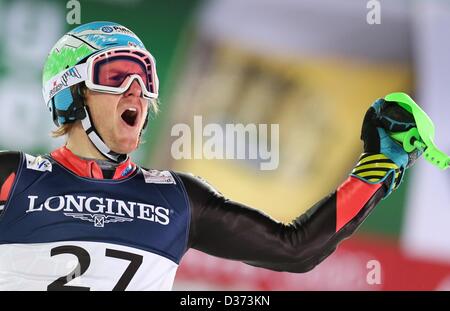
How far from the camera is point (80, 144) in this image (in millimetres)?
3371

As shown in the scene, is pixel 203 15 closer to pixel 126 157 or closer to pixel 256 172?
pixel 256 172

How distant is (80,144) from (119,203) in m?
0.32

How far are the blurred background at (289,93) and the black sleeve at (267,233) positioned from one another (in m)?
3.05

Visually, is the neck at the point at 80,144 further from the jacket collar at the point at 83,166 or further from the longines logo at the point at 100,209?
the longines logo at the point at 100,209

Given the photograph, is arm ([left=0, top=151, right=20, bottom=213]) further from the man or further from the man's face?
the man's face

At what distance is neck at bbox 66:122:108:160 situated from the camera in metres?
3.34

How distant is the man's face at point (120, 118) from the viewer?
330 centimetres

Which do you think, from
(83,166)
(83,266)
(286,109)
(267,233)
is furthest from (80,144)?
(286,109)

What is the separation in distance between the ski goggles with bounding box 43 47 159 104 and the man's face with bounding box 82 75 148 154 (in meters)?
0.03

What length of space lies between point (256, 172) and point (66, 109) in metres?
3.39

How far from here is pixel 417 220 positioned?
700 cm

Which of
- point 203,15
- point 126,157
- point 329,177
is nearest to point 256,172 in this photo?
point 329,177

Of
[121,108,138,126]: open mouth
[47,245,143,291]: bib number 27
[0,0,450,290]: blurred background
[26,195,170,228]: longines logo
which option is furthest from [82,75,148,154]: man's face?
[0,0,450,290]: blurred background

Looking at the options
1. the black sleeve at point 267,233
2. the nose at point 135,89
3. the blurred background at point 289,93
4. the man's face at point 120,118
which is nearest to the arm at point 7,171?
the man's face at point 120,118
